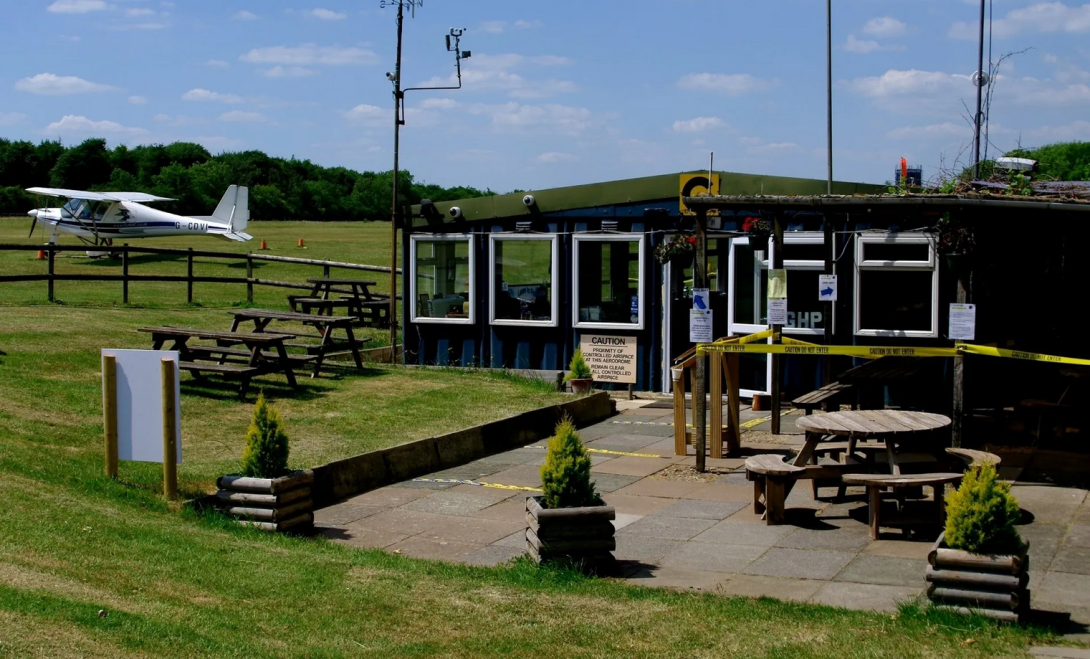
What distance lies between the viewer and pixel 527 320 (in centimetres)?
1678

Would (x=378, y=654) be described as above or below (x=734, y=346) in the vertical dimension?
below

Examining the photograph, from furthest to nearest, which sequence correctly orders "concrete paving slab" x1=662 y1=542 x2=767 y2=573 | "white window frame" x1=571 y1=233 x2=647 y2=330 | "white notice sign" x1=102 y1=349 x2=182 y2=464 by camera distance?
1. "white window frame" x1=571 y1=233 x2=647 y2=330
2. "white notice sign" x1=102 y1=349 x2=182 y2=464
3. "concrete paving slab" x1=662 y1=542 x2=767 y2=573

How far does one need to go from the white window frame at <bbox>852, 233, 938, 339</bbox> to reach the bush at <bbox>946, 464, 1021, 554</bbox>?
7874 mm

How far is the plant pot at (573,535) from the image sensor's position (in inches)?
290

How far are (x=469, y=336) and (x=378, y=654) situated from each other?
11843mm

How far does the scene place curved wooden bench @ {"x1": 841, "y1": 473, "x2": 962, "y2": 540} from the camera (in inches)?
320

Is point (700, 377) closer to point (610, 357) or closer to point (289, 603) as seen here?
point (610, 357)

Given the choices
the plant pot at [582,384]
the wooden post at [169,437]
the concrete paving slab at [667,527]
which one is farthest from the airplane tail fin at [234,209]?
the concrete paving slab at [667,527]

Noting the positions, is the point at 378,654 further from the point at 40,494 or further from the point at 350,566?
the point at 40,494

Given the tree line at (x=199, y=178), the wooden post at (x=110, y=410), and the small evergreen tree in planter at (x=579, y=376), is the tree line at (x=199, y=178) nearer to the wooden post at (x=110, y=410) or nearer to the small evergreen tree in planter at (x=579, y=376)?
the small evergreen tree in planter at (x=579, y=376)

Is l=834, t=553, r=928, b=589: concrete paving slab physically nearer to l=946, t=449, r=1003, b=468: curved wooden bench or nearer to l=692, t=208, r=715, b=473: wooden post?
Answer: l=946, t=449, r=1003, b=468: curved wooden bench

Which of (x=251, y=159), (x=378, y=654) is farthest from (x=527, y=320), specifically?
(x=251, y=159)

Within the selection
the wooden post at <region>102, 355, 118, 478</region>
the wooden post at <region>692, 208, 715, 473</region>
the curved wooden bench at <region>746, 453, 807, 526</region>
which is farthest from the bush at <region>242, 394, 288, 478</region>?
the wooden post at <region>692, 208, 715, 473</region>

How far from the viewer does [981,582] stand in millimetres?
6109
